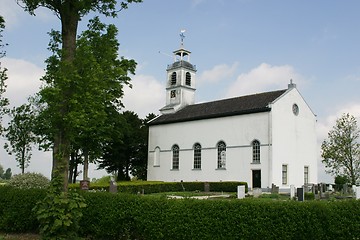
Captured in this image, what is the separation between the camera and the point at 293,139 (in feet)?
115

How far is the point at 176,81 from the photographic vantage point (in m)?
44.8

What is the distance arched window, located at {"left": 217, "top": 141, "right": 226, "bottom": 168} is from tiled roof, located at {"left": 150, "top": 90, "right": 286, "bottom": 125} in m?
2.81

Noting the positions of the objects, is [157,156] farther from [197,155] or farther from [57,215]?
[57,215]

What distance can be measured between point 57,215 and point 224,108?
29.2 metres

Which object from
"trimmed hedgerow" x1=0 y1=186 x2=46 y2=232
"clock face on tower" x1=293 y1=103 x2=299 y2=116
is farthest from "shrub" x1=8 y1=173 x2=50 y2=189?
"clock face on tower" x1=293 y1=103 x2=299 y2=116

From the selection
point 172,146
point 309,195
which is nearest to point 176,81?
point 172,146

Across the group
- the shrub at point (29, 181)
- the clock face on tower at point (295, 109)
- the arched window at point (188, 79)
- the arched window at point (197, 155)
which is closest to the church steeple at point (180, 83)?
the arched window at point (188, 79)

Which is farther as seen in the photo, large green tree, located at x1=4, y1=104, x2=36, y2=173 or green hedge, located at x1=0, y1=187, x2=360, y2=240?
large green tree, located at x1=4, y1=104, x2=36, y2=173

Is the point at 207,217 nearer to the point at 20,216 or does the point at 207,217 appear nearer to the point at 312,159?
the point at 20,216

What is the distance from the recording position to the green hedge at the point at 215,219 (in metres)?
Answer: 8.98

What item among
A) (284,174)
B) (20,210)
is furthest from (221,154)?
(20,210)

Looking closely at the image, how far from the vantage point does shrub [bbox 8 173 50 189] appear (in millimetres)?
15352

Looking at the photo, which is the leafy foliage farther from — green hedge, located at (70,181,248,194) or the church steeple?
the church steeple

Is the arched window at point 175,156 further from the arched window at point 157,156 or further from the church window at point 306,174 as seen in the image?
the church window at point 306,174
